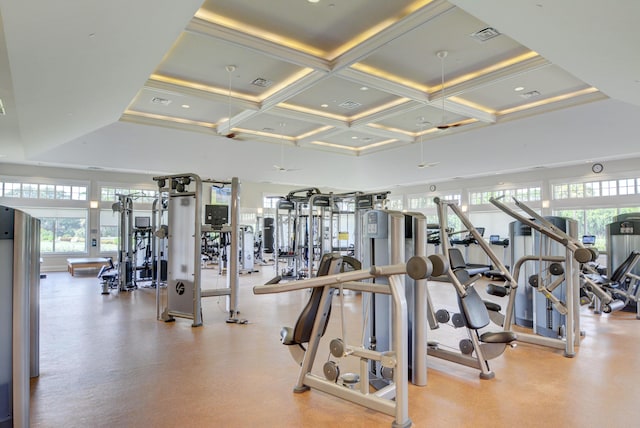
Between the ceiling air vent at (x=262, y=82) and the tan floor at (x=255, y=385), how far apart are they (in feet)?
14.0

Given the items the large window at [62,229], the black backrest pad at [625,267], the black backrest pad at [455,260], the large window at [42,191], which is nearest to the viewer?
the black backrest pad at [455,260]

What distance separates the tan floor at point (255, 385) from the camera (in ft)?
8.89

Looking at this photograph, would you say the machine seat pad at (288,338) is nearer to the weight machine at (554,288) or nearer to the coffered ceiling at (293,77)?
the weight machine at (554,288)

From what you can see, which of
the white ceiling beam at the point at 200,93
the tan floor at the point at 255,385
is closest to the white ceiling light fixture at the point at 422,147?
the white ceiling beam at the point at 200,93

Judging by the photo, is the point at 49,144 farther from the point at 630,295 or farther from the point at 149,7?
the point at 630,295

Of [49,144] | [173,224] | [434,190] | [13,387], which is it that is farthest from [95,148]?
[434,190]

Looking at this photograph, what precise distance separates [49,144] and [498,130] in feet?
35.1

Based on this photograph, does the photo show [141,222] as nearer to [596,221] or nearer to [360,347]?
[360,347]

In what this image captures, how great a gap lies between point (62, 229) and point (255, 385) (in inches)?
467

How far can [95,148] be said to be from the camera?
10188 millimetres

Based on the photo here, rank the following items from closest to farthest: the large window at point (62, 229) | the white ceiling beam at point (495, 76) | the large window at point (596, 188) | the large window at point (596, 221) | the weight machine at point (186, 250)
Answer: the weight machine at point (186, 250) → the white ceiling beam at point (495, 76) → the large window at point (596, 188) → the large window at point (596, 221) → the large window at point (62, 229)

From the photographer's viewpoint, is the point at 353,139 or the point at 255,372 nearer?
the point at 255,372

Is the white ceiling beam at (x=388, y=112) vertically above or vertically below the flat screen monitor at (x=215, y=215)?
above

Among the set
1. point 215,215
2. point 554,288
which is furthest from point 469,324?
point 215,215
